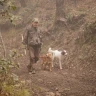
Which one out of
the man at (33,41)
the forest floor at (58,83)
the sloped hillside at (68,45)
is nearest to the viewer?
the forest floor at (58,83)

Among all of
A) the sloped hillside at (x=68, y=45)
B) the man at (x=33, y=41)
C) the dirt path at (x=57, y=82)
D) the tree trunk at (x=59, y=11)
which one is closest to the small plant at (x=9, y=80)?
the sloped hillside at (x=68, y=45)

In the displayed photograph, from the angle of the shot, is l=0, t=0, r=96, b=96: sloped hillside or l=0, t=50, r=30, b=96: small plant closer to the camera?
l=0, t=50, r=30, b=96: small plant

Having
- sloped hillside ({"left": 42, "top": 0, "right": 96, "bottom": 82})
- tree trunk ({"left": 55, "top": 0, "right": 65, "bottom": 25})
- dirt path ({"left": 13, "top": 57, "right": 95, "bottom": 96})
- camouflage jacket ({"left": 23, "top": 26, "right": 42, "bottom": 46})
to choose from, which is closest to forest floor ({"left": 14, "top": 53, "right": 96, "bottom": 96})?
dirt path ({"left": 13, "top": 57, "right": 95, "bottom": 96})

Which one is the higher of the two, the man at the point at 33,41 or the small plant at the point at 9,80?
the man at the point at 33,41

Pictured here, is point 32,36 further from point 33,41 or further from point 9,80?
point 9,80

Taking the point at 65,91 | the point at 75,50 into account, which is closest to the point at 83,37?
the point at 75,50

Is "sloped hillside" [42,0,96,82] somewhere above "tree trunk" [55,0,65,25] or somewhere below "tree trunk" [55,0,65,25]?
below

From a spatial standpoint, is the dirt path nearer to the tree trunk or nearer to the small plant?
the small plant

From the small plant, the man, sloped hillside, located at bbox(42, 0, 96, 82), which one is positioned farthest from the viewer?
sloped hillside, located at bbox(42, 0, 96, 82)

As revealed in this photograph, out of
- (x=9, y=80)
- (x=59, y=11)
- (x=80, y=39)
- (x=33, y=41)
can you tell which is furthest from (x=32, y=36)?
(x=59, y=11)

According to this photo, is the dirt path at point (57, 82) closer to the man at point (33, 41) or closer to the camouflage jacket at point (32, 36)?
the man at point (33, 41)

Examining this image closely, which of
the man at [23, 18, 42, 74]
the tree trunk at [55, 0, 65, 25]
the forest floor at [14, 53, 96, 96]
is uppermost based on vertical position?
the tree trunk at [55, 0, 65, 25]

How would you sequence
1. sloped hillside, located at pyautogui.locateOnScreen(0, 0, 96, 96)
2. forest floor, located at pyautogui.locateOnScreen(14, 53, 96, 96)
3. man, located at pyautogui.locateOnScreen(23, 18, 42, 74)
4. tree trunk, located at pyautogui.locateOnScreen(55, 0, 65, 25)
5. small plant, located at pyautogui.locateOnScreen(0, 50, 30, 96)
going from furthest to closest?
tree trunk, located at pyautogui.locateOnScreen(55, 0, 65, 25)
man, located at pyautogui.locateOnScreen(23, 18, 42, 74)
sloped hillside, located at pyautogui.locateOnScreen(0, 0, 96, 96)
forest floor, located at pyautogui.locateOnScreen(14, 53, 96, 96)
small plant, located at pyautogui.locateOnScreen(0, 50, 30, 96)

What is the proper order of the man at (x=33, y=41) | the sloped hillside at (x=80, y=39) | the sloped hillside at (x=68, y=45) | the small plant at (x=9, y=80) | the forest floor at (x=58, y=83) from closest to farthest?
the small plant at (x=9, y=80) → the forest floor at (x=58, y=83) → the sloped hillside at (x=68, y=45) → the man at (x=33, y=41) → the sloped hillside at (x=80, y=39)
